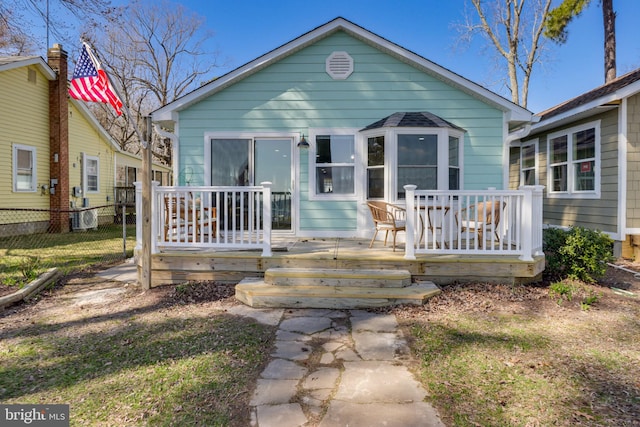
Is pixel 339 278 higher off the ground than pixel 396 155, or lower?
lower

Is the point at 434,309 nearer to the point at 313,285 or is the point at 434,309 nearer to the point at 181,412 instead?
the point at 313,285

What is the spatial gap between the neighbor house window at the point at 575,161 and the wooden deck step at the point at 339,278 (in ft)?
20.0

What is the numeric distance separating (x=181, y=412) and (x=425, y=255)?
3838mm

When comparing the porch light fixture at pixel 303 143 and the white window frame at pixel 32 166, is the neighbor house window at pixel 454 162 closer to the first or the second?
the porch light fixture at pixel 303 143

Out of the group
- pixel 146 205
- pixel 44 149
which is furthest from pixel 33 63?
pixel 146 205

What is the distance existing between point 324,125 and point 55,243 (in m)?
7.78

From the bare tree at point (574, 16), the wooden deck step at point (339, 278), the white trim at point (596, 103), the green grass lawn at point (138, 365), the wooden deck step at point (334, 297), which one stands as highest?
the bare tree at point (574, 16)

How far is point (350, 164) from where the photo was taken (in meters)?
7.23

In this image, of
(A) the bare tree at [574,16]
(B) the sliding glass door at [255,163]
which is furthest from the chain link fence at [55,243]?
(A) the bare tree at [574,16]

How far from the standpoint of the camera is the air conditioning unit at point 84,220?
41.5ft

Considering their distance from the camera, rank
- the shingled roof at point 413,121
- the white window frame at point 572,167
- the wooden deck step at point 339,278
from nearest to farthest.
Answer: the wooden deck step at point 339,278 < the shingled roof at point 413,121 < the white window frame at point 572,167

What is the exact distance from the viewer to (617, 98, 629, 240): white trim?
7355 mm

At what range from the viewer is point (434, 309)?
4.28 meters

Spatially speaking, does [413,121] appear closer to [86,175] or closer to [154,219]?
[154,219]
